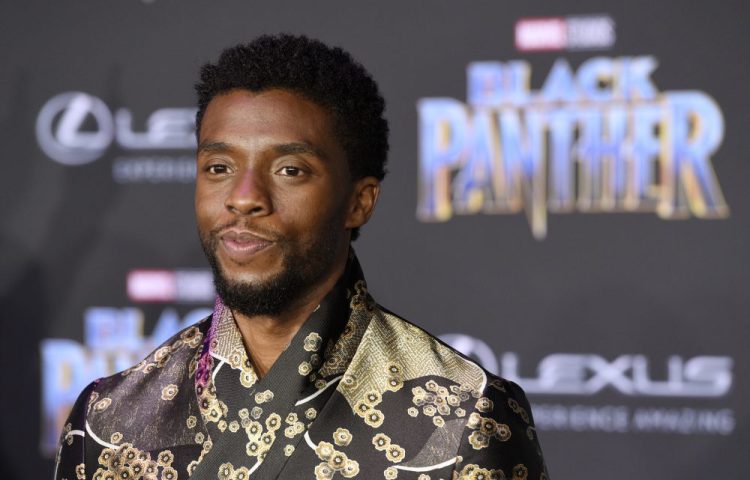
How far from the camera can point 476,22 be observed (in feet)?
8.66

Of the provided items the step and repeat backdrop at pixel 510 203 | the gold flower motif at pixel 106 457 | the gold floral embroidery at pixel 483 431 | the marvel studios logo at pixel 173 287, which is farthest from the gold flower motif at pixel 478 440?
the marvel studios logo at pixel 173 287

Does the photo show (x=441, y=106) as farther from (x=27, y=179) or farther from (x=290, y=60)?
(x=290, y=60)

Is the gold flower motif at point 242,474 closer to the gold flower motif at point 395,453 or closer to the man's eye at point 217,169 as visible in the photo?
the gold flower motif at point 395,453

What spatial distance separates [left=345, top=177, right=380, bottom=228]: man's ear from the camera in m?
1.29

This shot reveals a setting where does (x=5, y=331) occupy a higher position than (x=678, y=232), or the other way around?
(x=678, y=232)

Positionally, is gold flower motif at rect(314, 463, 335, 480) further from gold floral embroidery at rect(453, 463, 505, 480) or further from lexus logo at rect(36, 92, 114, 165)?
lexus logo at rect(36, 92, 114, 165)

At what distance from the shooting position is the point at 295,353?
1.23 metres

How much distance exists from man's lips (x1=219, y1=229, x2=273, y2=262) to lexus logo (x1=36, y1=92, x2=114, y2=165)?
1785 mm

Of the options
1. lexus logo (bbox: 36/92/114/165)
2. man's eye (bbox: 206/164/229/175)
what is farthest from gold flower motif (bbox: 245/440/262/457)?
lexus logo (bbox: 36/92/114/165)

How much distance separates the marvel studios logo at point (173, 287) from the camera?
9.32ft

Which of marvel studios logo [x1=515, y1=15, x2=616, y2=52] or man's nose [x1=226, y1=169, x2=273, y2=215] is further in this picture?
marvel studios logo [x1=515, y1=15, x2=616, y2=52]

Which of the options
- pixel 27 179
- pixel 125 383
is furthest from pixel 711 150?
pixel 27 179

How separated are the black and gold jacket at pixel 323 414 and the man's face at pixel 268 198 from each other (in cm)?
7

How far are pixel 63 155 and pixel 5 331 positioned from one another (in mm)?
518
